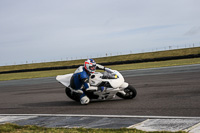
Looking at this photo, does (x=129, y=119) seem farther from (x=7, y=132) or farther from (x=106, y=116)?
(x=7, y=132)

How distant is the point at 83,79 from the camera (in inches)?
384

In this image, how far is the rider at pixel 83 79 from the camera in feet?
32.3

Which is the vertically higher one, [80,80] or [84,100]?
[80,80]

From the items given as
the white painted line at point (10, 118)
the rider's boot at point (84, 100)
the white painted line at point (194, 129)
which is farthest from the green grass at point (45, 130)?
the rider's boot at point (84, 100)

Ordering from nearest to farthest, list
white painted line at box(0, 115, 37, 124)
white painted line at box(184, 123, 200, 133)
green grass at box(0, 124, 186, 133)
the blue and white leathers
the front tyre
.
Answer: white painted line at box(184, 123, 200, 133), green grass at box(0, 124, 186, 133), white painted line at box(0, 115, 37, 124), the blue and white leathers, the front tyre

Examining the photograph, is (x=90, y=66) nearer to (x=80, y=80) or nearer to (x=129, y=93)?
(x=80, y=80)

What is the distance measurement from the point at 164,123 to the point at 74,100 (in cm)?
574

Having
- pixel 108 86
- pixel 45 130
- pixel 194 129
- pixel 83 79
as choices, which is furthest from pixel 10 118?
pixel 194 129

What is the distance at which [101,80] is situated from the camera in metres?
9.98

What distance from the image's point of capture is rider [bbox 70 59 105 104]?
9852 mm

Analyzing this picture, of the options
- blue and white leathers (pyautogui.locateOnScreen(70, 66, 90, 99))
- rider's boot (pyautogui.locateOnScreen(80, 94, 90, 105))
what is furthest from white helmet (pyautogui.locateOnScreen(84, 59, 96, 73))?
rider's boot (pyautogui.locateOnScreen(80, 94, 90, 105))

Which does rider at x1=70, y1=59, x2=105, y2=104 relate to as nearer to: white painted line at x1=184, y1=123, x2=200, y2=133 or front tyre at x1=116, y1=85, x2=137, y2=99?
front tyre at x1=116, y1=85, x2=137, y2=99

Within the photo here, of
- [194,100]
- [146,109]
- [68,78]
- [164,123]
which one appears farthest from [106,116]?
[68,78]

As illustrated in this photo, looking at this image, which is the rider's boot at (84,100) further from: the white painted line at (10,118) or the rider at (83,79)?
the white painted line at (10,118)
